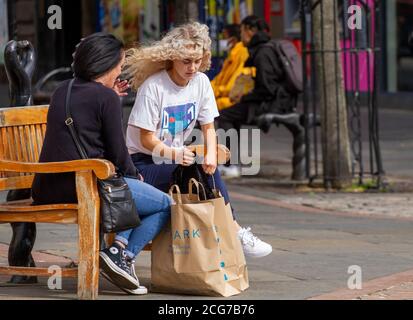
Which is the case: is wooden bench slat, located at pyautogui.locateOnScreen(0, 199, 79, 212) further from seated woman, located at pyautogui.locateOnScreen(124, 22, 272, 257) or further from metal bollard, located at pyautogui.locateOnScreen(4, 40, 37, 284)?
seated woman, located at pyautogui.locateOnScreen(124, 22, 272, 257)

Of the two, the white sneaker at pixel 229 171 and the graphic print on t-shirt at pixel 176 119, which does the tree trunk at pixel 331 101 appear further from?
the graphic print on t-shirt at pixel 176 119

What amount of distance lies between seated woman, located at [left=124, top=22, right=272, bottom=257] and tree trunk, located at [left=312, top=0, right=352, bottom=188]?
4.68 metres

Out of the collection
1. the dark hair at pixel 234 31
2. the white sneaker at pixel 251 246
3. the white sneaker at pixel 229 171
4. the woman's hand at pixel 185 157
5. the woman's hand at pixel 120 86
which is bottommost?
the white sneaker at pixel 229 171

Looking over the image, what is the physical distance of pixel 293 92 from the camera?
1268cm

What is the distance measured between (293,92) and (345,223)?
3.26 meters

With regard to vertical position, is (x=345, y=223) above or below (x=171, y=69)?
below

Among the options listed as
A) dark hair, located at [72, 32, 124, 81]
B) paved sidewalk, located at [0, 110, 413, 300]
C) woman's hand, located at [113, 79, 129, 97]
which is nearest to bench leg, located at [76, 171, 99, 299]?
paved sidewalk, located at [0, 110, 413, 300]

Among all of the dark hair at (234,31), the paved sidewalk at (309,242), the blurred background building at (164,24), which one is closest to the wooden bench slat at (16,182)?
the paved sidewalk at (309,242)

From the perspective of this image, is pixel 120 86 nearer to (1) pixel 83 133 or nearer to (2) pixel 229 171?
(1) pixel 83 133

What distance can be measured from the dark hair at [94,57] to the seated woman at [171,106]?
0.42 metres

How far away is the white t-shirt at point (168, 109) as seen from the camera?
689 centimetres

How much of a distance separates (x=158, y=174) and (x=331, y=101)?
5.02 meters
